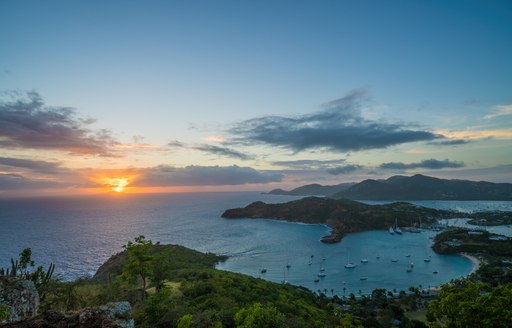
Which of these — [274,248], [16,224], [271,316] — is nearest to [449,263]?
[274,248]

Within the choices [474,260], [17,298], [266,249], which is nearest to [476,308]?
[17,298]

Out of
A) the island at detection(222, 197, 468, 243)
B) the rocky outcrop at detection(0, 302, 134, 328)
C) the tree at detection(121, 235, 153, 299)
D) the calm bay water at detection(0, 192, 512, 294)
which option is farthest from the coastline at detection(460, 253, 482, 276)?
the rocky outcrop at detection(0, 302, 134, 328)

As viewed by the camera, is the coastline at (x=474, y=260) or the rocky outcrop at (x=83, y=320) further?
the coastline at (x=474, y=260)

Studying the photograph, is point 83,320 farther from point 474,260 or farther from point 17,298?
point 474,260

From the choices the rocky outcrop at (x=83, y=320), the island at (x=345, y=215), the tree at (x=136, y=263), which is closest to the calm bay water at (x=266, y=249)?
the island at (x=345, y=215)

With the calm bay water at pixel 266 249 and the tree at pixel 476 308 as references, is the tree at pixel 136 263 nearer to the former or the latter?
the tree at pixel 476 308

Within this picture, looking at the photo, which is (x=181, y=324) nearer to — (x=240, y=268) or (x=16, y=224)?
(x=240, y=268)
